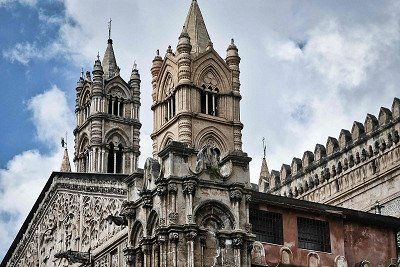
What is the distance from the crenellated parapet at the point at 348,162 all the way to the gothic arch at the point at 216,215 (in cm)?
2069

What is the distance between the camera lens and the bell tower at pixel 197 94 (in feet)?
230

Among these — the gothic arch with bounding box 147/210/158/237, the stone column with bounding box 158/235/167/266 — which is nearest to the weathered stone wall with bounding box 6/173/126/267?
the gothic arch with bounding box 147/210/158/237

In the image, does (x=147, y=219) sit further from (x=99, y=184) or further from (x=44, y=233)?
(x=44, y=233)

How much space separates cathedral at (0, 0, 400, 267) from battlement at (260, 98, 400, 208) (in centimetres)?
7

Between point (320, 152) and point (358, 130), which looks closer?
point (358, 130)

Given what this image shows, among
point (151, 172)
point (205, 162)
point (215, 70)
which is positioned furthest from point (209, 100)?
point (205, 162)

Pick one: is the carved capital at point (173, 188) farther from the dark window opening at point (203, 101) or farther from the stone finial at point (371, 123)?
the dark window opening at point (203, 101)

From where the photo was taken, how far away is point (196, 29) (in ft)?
246

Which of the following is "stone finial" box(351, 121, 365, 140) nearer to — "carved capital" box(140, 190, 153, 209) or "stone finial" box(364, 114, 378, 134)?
"stone finial" box(364, 114, 378, 134)

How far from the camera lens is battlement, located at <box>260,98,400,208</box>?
153 feet

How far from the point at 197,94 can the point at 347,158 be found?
2363cm

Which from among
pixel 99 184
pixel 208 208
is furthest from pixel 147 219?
pixel 99 184

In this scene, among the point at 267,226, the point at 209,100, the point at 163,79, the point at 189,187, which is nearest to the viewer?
the point at 189,187

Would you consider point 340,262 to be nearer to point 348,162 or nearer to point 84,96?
point 348,162
